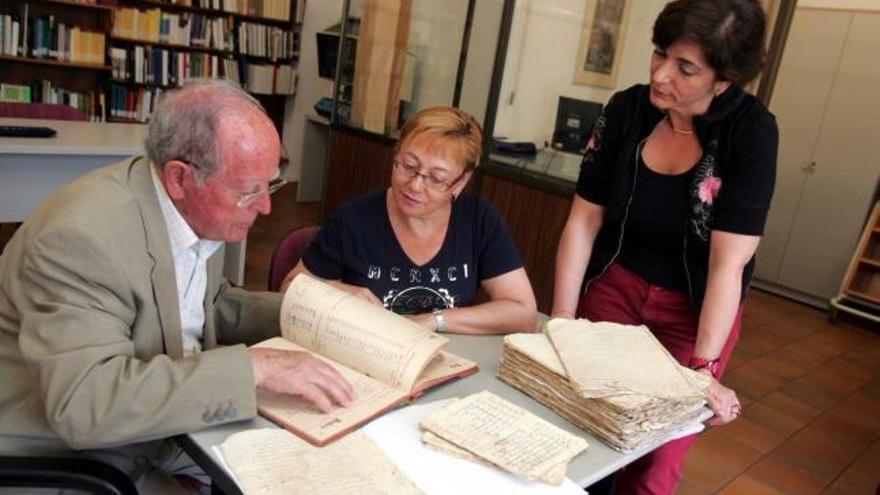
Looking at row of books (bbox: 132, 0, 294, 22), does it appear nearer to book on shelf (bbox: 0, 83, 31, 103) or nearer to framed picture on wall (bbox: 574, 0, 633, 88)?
book on shelf (bbox: 0, 83, 31, 103)

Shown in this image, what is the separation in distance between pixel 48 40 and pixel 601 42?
4090mm

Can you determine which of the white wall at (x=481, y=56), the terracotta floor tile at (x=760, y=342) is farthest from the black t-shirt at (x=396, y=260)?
the terracotta floor tile at (x=760, y=342)

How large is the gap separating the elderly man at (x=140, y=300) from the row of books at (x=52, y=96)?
4.66m

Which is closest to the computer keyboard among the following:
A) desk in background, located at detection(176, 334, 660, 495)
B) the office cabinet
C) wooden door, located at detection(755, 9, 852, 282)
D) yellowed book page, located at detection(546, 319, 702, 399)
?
desk in background, located at detection(176, 334, 660, 495)

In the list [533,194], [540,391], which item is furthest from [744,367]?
[540,391]

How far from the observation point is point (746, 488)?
270cm

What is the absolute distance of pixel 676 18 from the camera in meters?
1.44

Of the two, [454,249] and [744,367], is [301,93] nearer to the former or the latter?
[744,367]

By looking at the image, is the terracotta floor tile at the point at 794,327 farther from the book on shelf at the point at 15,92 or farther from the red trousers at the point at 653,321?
the book on shelf at the point at 15,92

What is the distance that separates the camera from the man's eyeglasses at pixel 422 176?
5.41ft

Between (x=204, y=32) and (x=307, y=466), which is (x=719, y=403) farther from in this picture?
(x=204, y=32)

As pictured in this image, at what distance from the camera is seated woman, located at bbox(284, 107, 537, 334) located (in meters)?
1.65

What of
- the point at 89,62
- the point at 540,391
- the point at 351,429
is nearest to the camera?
the point at 351,429

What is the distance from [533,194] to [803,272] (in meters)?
3.02
